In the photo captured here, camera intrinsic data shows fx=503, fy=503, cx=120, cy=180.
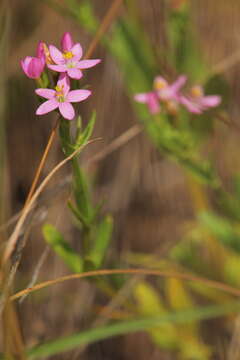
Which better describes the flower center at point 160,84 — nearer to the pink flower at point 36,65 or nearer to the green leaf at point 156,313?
the pink flower at point 36,65

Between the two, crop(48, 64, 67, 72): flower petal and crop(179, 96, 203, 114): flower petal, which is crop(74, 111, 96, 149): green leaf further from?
crop(179, 96, 203, 114): flower petal

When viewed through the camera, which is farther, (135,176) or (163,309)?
A: (135,176)

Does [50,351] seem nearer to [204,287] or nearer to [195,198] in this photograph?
[204,287]

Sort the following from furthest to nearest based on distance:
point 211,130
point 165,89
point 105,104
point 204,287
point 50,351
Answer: point 105,104, point 204,287, point 211,130, point 165,89, point 50,351

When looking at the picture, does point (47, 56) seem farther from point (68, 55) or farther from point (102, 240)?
point (102, 240)

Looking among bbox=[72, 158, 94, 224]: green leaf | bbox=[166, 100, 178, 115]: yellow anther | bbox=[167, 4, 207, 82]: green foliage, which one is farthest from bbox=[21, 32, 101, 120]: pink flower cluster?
bbox=[167, 4, 207, 82]: green foliage

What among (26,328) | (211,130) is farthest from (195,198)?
(26,328)
